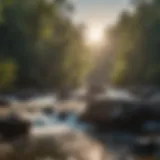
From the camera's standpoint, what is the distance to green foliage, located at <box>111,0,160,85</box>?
36531 millimetres

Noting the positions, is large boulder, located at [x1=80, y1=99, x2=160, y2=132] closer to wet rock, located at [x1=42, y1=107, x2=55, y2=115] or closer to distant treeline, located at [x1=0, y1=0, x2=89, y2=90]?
wet rock, located at [x1=42, y1=107, x2=55, y2=115]

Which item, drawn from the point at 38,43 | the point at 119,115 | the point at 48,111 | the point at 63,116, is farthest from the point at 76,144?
the point at 38,43

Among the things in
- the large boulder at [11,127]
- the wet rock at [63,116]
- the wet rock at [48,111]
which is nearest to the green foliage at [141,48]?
the wet rock at [48,111]

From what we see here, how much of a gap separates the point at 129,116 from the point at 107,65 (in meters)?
61.0

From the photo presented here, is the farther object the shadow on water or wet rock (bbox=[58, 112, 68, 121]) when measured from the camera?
wet rock (bbox=[58, 112, 68, 121])

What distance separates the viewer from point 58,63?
41031mm

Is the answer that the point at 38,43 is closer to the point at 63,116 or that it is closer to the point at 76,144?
the point at 63,116

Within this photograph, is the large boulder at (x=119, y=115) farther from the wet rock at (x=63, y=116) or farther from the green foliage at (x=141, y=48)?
the green foliage at (x=141, y=48)

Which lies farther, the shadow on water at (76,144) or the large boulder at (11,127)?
the large boulder at (11,127)

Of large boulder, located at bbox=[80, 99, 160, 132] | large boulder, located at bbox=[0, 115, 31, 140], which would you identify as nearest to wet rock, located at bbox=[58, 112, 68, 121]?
large boulder, located at bbox=[80, 99, 160, 132]

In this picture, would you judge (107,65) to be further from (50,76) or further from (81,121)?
(81,121)

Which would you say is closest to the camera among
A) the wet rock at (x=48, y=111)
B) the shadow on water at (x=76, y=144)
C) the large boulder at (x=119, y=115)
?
the shadow on water at (x=76, y=144)

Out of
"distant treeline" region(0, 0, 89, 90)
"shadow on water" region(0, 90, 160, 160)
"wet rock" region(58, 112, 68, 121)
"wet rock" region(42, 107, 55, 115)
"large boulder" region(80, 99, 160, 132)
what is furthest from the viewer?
"distant treeline" region(0, 0, 89, 90)

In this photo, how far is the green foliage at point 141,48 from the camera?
120 ft
